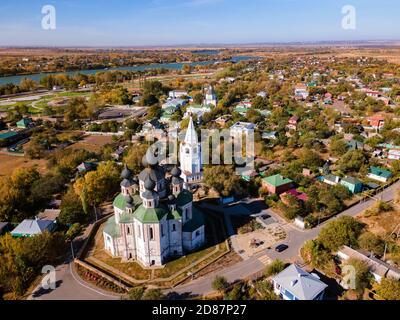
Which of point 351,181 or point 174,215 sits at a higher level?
point 174,215

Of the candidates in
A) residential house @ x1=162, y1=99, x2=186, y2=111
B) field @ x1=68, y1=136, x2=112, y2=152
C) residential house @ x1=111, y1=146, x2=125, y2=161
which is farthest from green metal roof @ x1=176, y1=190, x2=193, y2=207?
residential house @ x1=162, y1=99, x2=186, y2=111

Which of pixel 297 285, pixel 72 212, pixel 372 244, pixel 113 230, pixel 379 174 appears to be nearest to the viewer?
pixel 297 285

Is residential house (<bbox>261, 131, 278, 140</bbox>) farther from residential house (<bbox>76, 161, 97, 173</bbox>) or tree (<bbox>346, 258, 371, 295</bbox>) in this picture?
tree (<bbox>346, 258, 371, 295</bbox>)

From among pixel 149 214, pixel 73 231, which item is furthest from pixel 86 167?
pixel 149 214

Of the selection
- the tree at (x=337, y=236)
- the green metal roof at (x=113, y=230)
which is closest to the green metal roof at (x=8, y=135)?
the green metal roof at (x=113, y=230)

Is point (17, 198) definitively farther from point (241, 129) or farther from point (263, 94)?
point (263, 94)
